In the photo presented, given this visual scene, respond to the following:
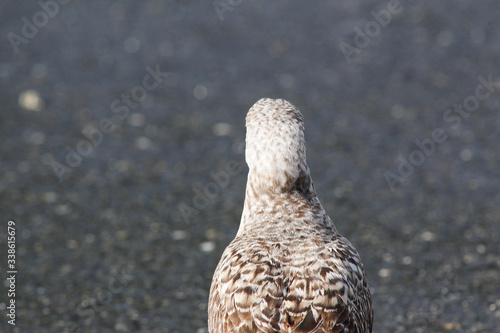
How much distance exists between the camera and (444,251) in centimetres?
784

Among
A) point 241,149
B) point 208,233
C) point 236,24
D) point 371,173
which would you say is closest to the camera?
point 208,233

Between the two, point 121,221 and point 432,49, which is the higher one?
point 432,49

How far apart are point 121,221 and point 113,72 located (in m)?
4.40

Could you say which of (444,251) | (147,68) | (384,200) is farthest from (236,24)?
(444,251)

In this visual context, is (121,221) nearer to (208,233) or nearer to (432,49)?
(208,233)
